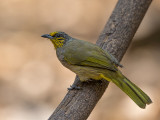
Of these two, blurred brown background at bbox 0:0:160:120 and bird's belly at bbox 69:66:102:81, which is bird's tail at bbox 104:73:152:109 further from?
blurred brown background at bbox 0:0:160:120

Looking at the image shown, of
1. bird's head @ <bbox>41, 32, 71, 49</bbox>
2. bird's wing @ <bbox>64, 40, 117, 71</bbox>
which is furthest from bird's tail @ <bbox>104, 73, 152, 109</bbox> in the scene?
bird's head @ <bbox>41, 32, 71, 49</bbox>

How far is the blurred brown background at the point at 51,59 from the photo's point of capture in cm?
694

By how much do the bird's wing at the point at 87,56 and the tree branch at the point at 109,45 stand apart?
278 millimetres

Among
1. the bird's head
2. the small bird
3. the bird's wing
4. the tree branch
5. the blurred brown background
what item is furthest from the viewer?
the blurred brown background

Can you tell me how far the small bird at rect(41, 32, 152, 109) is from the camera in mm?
4173

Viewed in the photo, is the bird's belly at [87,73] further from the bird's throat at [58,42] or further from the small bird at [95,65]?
the bird's throat at [58,42]

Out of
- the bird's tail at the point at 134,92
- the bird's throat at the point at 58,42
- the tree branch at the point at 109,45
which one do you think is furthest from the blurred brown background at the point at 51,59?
the bird's tail at the point at 134,92

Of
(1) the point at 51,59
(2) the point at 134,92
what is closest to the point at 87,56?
(2) the point at 134,92

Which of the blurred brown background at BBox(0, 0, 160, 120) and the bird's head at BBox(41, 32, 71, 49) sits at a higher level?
the blurred brown background at BBox(0, 0, 160, 120)

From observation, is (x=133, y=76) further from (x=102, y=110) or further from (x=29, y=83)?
(x=29, y=83)

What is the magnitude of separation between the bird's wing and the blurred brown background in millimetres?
2450

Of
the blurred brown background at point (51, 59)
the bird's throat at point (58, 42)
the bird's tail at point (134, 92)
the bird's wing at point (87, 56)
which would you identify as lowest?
the bird's tail at point (134, 92)

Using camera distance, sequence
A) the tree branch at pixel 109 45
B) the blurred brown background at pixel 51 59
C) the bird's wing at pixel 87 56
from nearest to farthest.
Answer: the tree branch at pixel 109 45
the bird's wing at pixel 87 56
the blurred brown background at pixel 51 59

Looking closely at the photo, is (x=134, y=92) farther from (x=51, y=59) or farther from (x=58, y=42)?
(x=51, y=59)
